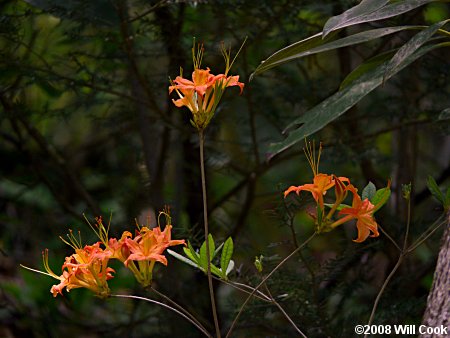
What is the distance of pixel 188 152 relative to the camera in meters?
2.43

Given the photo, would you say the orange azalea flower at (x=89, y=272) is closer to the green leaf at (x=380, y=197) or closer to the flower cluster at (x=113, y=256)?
the flower cluster at (x=113, y=256)

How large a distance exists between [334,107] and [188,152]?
3.83 ft

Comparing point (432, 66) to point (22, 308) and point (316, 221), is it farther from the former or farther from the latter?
point (22, 308)

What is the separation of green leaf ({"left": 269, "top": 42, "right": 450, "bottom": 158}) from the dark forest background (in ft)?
0.68

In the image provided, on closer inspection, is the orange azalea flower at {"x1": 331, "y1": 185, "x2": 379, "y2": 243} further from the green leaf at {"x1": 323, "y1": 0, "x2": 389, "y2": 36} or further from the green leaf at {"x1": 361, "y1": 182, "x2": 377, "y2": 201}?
the green leaf at {"x1": 323, "y1": 0, "x2": 389, "y2": 36}

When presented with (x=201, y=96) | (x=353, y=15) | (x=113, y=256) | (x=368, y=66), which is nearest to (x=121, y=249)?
(x=113, y=256)

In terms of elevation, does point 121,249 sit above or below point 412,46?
below

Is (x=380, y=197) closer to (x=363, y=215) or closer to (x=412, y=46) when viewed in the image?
(x=363, y=215)

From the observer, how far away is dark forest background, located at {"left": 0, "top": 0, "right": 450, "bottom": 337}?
177cm

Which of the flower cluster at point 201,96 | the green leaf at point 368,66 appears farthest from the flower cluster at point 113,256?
the green leaf at point 368,66

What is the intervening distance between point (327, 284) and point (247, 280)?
2.06ft

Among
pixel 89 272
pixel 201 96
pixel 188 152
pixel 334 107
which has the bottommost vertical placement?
pixel 188 152

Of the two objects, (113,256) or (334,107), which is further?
(334,107)

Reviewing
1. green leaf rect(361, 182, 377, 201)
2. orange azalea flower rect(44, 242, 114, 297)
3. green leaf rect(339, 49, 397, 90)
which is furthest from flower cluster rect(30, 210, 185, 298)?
green leaf rect(339, 49, 397, 90)
